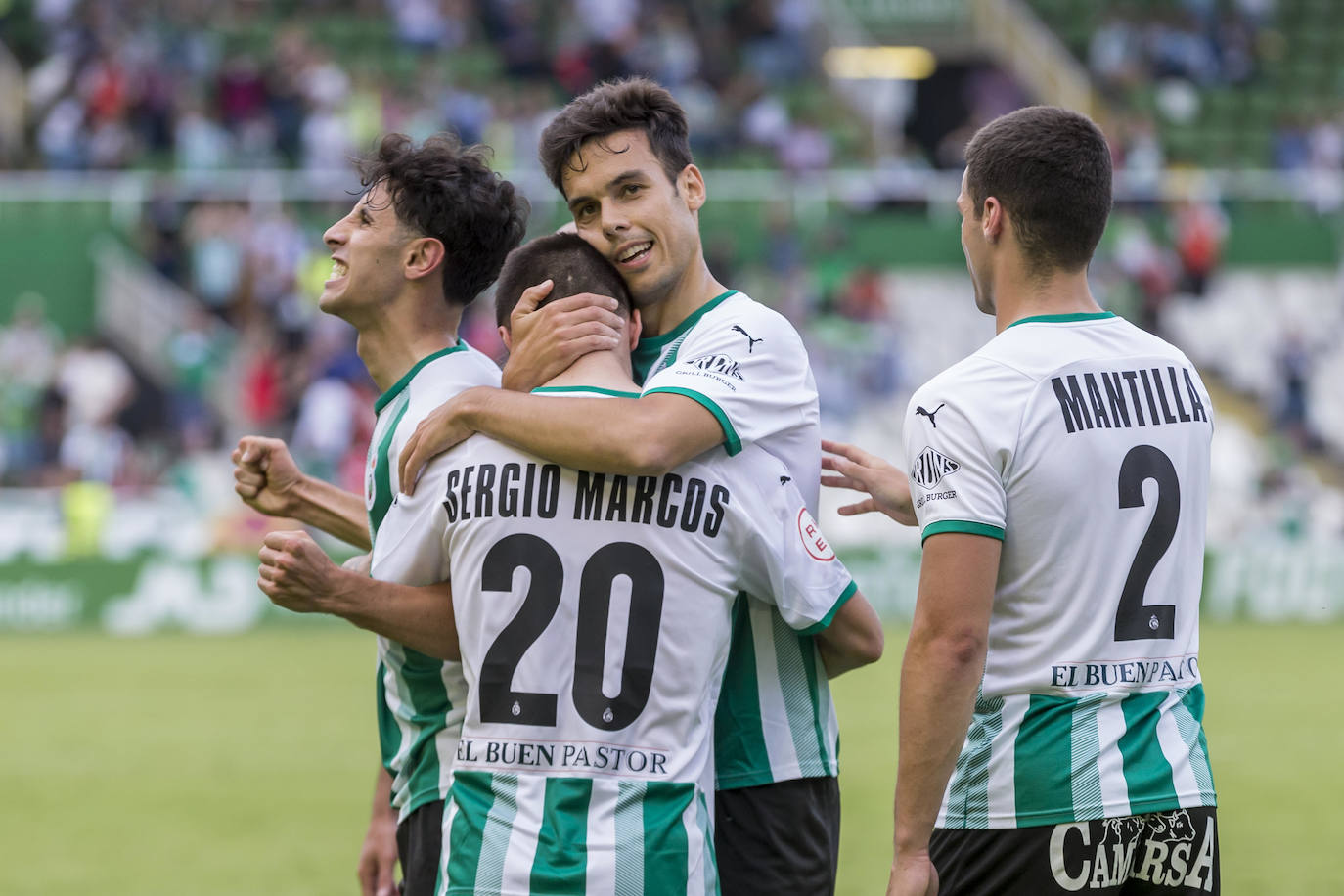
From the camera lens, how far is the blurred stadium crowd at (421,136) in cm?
1866

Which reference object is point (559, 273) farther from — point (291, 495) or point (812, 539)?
point (291, 495)

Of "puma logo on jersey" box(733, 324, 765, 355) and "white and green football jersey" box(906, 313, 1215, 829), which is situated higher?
"puma logo on jersey" box(733, 324, 765, 355)

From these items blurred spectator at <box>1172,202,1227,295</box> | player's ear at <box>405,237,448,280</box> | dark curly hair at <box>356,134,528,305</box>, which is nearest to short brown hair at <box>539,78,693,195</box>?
dark curly hair at <box>356,134,528,305</box>

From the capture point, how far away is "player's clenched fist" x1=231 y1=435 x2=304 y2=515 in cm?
416

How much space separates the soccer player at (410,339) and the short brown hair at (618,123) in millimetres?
279

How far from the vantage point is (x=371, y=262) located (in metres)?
3.95

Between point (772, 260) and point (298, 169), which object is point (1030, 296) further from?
point (298, 169)

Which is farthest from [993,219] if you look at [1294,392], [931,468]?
[1294,392]

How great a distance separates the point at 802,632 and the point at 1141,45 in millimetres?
24293

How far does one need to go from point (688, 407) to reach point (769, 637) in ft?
2.03

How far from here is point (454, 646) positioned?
3.40 m

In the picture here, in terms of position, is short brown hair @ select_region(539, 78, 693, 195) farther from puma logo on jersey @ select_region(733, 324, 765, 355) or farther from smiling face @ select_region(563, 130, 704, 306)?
puma logo on jersey @ select_region(733, 324, 765, 355)

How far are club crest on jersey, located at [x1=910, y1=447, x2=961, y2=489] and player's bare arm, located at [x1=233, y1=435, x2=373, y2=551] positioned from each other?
62.8 inches

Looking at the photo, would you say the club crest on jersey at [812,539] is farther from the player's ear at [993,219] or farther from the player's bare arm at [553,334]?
the player's ear at [993,219]
